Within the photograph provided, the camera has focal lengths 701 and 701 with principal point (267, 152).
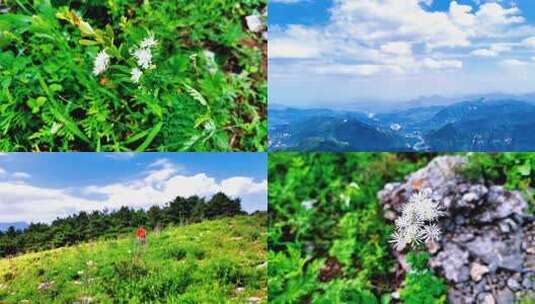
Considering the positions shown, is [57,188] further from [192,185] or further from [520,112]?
[520,112]

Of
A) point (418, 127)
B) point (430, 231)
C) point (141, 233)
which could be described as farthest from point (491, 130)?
point (141, 233)

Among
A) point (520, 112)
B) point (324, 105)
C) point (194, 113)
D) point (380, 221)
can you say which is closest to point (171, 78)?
point (194, 113)

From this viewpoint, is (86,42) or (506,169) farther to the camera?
(506,169)

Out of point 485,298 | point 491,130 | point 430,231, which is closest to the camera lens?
point 430,231

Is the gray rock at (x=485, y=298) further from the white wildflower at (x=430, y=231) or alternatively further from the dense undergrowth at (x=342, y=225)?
the white wildflower at (x=430, y=231)

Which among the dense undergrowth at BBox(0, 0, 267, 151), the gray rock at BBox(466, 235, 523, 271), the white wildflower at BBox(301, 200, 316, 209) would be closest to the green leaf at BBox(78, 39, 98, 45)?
the dense undergrowth at BBox(0, 0, 267, 151)

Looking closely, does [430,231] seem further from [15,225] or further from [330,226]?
[15,225]

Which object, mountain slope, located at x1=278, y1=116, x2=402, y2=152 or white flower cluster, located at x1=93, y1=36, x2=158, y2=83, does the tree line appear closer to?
mountain slope, located at x1=278, y1=116, x2=402, y2=152

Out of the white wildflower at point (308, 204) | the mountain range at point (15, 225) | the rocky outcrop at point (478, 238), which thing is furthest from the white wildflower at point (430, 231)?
the mountain range at point (15, 225)
